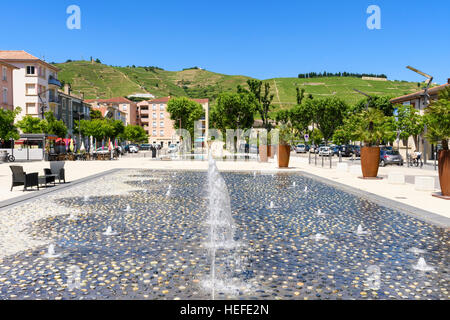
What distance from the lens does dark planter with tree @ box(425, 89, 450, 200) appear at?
1346 centimetres

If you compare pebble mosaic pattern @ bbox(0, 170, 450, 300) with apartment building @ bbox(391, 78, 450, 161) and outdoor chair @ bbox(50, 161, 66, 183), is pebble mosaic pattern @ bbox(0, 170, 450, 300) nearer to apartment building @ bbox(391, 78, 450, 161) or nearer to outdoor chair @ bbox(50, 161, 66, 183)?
outdoor chair @ bbox(50, 161, 66, 183)

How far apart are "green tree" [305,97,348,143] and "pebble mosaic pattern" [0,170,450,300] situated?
2771 inches

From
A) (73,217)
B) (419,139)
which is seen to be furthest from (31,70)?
(73,217)

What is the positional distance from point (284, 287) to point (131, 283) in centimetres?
208

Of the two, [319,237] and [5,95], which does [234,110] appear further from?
[319,237]

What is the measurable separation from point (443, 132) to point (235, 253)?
406 inches

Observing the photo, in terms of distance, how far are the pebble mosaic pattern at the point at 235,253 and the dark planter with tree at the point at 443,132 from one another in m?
3.30

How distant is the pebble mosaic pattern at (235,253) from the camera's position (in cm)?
528

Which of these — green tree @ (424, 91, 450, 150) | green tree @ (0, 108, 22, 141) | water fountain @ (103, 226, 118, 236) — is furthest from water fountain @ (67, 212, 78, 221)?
green tree @ (0, 108, 22, 141)

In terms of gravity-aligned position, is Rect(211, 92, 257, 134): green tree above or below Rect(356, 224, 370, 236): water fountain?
above

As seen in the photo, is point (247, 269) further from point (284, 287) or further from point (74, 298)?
point (74, 298)

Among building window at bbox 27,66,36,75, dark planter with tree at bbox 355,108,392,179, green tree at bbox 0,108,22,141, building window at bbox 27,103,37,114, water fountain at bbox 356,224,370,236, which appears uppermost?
building window at bbox 27,66,36,75

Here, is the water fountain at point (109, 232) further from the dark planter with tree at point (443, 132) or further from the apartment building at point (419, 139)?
the apartment building at point (419, 139)
